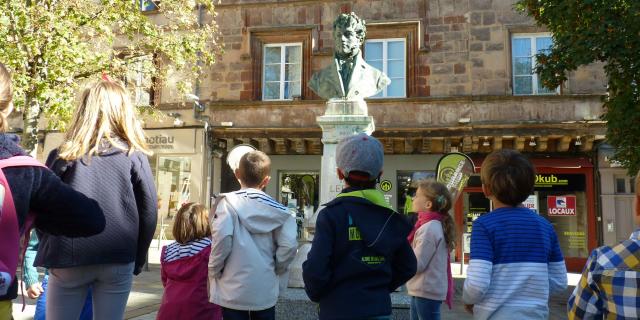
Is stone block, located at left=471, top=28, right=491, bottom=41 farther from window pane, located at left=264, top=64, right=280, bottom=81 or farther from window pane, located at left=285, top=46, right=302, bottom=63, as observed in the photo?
window pane, located at left=264, top=64, right=280, bottom=81

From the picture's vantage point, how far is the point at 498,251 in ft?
8.25

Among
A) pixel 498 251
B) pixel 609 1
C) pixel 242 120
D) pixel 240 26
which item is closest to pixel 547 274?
pixel 498 251

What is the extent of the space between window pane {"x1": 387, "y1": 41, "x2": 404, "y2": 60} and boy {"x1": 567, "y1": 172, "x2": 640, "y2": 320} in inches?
526

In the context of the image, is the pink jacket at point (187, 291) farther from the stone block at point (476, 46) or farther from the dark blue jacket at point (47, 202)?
the stone block at point (476, 46)

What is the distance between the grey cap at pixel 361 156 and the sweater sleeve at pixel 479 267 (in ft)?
1.97

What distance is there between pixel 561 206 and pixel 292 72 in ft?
28.3

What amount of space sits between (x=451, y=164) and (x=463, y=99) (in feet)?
18.0

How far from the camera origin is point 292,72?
15.6 meters

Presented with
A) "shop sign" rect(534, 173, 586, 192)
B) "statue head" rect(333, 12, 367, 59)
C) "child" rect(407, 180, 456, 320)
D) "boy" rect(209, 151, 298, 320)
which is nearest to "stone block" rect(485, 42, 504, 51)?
"shop sign" rect(534, 173, 586, 192)

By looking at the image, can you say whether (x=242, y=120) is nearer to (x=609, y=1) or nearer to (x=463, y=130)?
(x=463, y=130)

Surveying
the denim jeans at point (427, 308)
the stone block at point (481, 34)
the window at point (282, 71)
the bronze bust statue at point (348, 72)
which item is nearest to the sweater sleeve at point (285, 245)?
the denim jeans at point (427, 308)

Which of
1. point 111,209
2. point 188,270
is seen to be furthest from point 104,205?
point 188,270

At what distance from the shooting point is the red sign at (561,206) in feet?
45.5

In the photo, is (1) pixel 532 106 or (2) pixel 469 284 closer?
(2) pixel 469 284
